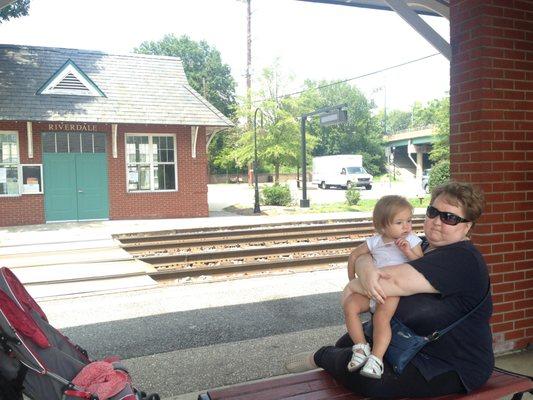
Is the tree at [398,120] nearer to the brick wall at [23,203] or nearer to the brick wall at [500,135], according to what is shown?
the brick wall at [23,203]

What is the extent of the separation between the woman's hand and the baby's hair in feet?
0.88

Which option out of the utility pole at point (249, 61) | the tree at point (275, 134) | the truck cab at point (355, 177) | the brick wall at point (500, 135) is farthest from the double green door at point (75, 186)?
the truck cab at point (355, 177)

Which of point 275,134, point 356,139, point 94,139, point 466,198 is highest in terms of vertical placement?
point 356,139

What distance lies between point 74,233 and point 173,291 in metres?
8.22

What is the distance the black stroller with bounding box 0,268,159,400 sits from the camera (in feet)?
7.75

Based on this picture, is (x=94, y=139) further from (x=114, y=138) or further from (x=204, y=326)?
(x=204, y=326)

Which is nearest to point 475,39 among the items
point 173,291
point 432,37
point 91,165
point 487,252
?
point 432,37

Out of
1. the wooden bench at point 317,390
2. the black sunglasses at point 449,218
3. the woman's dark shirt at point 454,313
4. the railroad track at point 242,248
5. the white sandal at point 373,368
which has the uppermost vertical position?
the black sunglasses at point 449,218

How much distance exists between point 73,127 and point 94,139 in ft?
2.75

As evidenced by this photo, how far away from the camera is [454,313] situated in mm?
2410

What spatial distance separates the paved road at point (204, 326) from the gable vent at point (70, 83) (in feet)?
42.3

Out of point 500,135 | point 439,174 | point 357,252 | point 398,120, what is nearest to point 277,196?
point 439,174

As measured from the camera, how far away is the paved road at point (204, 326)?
167 inches

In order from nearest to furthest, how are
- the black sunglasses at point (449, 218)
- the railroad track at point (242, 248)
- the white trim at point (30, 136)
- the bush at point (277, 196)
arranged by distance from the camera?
the black sunglasses at point (449, 218) < the railroad track at point (242, 248) < the white trim at point (30, 136) < the bush at point (277, 196)
